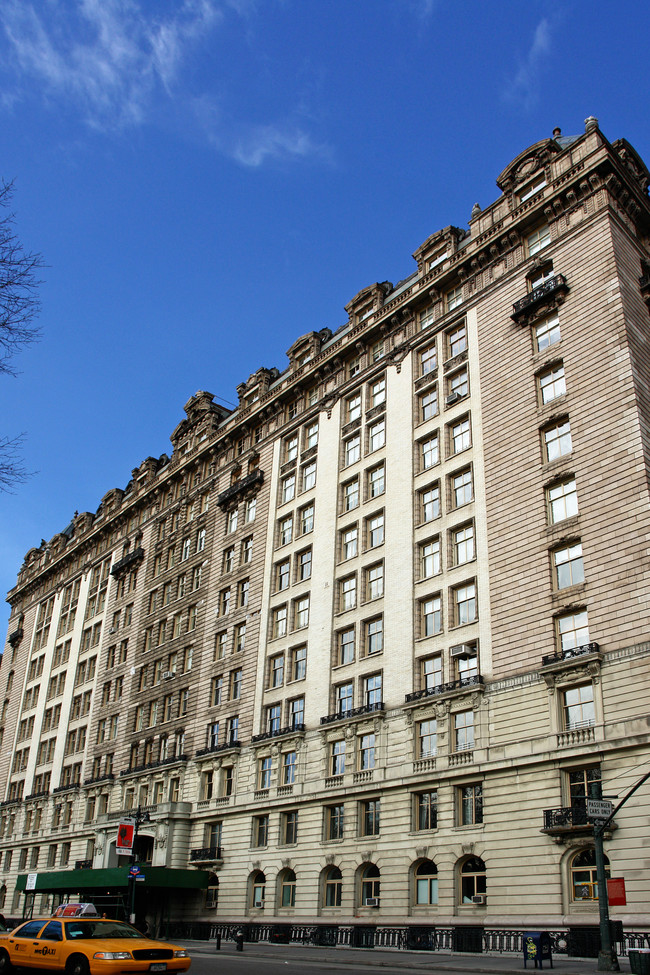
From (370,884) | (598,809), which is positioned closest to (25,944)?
(598,809)

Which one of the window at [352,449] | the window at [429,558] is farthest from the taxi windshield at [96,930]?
the window at [352,449]

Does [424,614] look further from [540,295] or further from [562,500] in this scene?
[540,295]

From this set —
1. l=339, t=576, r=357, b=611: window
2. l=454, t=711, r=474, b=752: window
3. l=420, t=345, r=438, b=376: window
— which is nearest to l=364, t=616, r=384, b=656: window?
l=339, t=576, r=357, b=611: window

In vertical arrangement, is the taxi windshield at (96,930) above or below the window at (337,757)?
below

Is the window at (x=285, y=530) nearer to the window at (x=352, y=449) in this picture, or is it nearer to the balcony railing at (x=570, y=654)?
the window at (x=352, y=449)

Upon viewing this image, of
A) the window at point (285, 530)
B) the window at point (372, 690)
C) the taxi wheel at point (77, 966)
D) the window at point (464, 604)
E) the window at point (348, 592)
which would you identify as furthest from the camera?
the window at point (285, 530)

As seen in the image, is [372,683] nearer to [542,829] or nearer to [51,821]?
[542,829]

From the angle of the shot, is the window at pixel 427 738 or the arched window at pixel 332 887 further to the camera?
the arched window at pixel 332 887

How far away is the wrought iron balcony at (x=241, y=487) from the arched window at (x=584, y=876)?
3383 cm

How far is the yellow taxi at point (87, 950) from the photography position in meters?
17.2

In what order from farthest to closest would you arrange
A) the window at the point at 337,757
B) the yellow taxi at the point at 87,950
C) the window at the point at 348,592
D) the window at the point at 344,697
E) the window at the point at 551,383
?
the window at the point at 348,592 → the window at the point at 344,697 → the window at the point at 337,757 → the window at the point at 551,383 → the yellow taxi at the point at 87,950

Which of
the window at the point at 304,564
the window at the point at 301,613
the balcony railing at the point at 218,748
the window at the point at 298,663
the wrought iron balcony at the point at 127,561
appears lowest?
the balcony railing at the point at 218,748

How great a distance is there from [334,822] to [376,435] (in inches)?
820

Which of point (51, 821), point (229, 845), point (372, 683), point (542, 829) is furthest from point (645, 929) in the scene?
point (51, 821)
